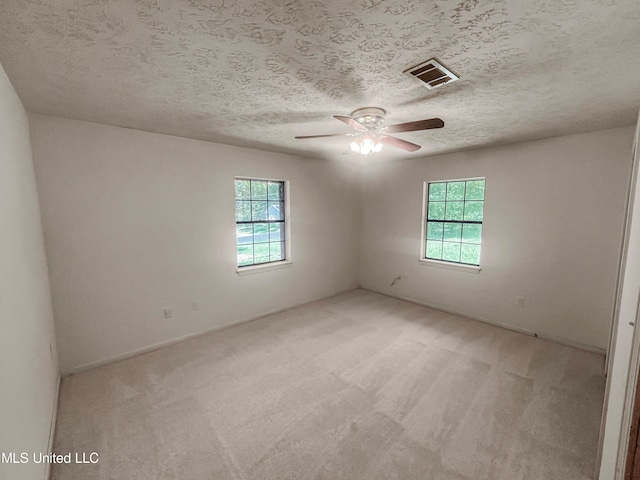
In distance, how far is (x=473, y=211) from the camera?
3.93 metres

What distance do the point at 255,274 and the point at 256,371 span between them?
1508 millimetres

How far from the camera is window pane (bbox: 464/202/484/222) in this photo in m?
3.86

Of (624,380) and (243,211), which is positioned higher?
(243,211)

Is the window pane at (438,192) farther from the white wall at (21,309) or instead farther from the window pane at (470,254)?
Answer: the white wall at (21,309)

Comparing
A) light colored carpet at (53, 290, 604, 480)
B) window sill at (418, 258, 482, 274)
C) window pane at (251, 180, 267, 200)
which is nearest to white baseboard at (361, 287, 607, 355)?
light colored carpet at (53, 290, 604, 480)

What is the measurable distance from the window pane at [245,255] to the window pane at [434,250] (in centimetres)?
291

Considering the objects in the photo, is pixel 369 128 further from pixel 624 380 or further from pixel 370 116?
pixel 624 380

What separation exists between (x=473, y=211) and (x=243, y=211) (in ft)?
11.0

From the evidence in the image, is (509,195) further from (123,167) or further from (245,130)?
(123,167)

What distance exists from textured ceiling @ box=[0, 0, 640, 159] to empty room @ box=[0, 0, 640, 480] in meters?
0.02

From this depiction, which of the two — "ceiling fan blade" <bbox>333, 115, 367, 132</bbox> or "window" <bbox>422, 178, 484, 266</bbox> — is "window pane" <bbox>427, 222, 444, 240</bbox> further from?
"ceiling fan blade" <bbox>333, 115, 367, 132</bbox>

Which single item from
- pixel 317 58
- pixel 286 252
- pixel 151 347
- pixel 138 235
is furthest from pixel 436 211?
pixel 151 347

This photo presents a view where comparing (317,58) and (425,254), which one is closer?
(317,58)

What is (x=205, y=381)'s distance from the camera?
2.51m
